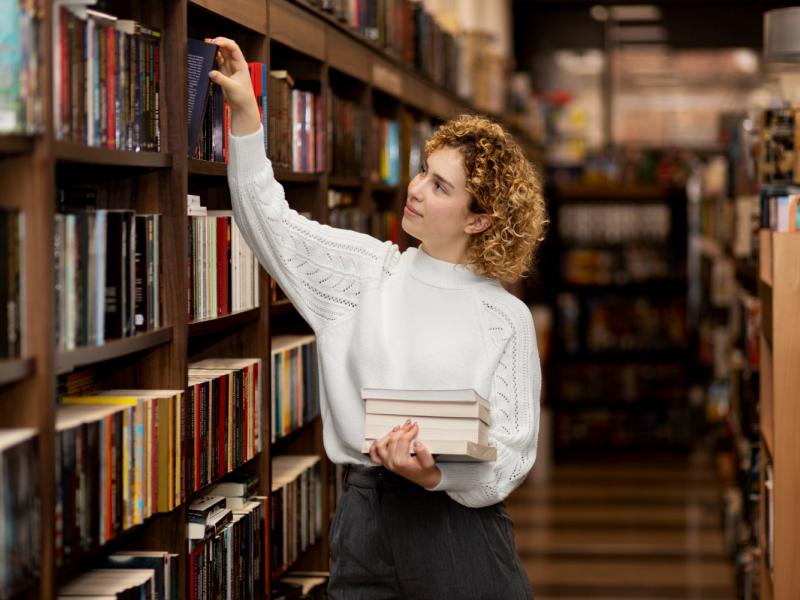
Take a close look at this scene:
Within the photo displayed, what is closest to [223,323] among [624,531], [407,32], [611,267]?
[407,32]

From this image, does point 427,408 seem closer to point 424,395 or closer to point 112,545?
point 424,395

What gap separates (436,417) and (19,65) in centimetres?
86

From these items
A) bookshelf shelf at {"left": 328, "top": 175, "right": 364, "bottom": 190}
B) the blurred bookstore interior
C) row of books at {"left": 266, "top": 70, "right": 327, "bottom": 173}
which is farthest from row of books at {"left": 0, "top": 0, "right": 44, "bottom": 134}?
bookshelf shelf at {"left": 328, "top": 175, "right": 364, "bottom": 190}

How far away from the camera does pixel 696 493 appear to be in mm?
7688

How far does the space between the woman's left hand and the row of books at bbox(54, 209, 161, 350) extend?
0.49 m

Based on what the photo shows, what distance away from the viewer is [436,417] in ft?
7.00

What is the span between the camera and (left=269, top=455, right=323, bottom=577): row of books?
10.6 feet

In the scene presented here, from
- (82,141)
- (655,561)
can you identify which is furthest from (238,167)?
(655,561)

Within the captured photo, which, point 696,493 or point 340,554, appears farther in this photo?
point 696,493

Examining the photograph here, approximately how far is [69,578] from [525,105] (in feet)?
25.7

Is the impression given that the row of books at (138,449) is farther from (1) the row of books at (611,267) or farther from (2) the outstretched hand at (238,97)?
(1) the row of books at (611,267)

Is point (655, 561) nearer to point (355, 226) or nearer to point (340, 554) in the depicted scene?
point (355, 226)

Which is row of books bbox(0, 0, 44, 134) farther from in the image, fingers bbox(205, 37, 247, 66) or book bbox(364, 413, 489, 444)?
book bbox(364, 413, 489, 444)

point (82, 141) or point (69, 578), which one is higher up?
point (82, 141)
